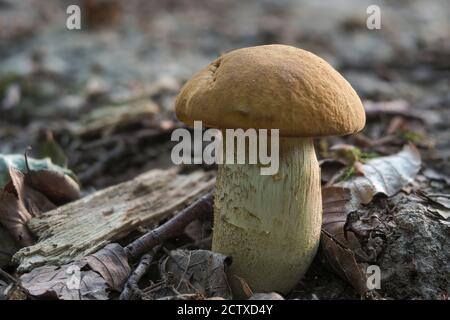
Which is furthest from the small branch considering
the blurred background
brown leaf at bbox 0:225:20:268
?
the blurred background

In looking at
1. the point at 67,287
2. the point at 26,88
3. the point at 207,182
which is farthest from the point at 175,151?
the point at 26,88

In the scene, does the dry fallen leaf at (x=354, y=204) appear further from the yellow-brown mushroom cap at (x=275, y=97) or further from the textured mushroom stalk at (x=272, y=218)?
the yellow-brown mushroom cap at (x=275, y=97)

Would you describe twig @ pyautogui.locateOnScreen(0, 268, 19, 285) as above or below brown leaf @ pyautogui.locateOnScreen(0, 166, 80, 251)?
below

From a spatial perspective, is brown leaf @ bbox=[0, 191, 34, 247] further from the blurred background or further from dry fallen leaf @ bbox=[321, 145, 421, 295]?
dry fallen leaf @ bbox=[321, 145, 421, 295]

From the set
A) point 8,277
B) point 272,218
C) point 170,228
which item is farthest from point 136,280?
point 272,218

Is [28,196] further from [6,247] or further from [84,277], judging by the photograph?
[84,277]

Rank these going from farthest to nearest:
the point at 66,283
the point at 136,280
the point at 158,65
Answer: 1. the point at 158,65
2. the point at 136,280
3. the point at 66,283

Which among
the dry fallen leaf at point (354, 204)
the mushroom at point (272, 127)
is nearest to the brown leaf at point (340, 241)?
the dry fallen leaf at point (354, 204)
